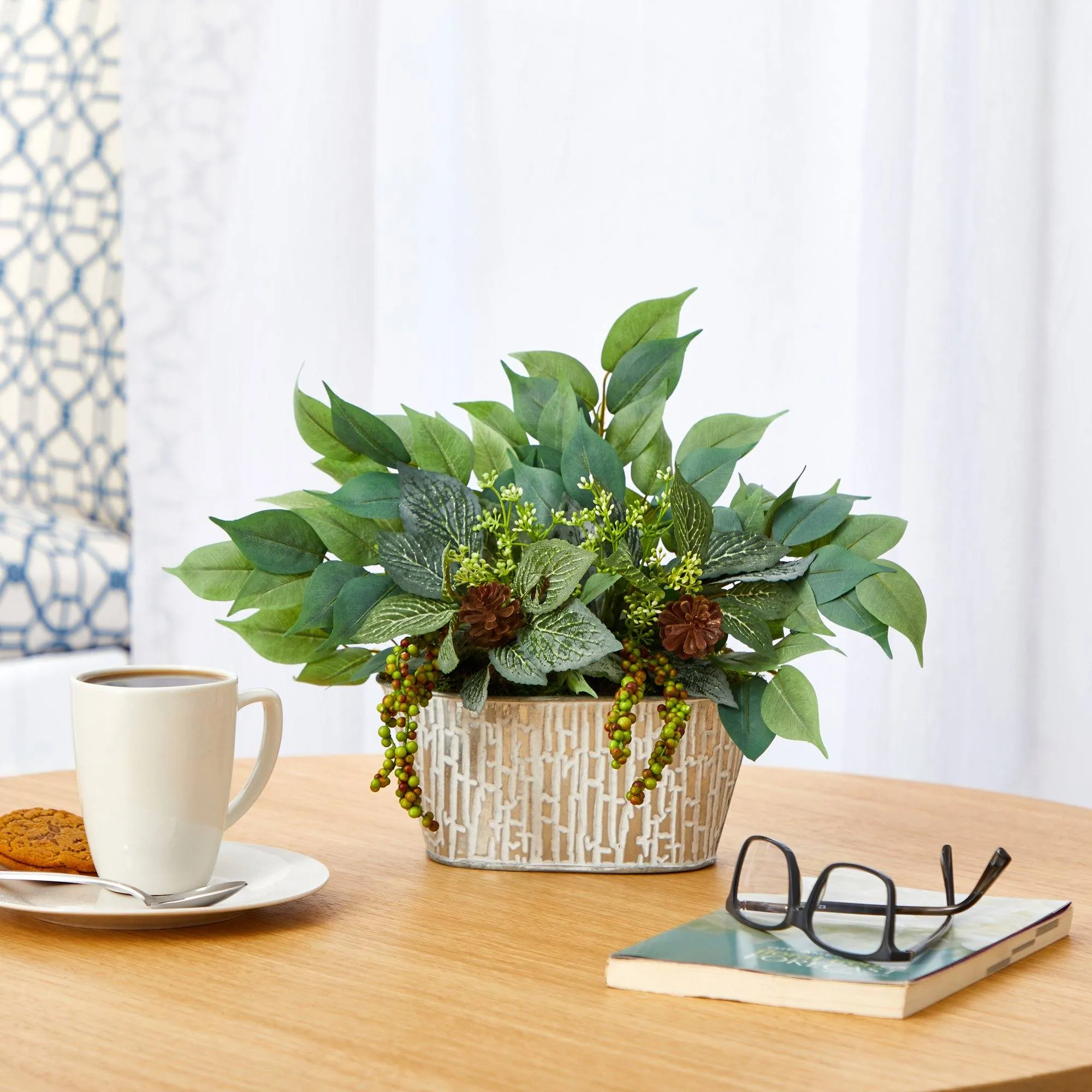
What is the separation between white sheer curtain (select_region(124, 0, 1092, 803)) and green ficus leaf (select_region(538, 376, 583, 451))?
1.03 metres

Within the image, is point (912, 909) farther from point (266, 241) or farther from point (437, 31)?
point (437, 31)

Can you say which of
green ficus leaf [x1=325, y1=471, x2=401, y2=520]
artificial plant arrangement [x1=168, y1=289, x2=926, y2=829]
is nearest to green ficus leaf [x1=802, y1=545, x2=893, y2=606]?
artificial plant arrangement [x1=168, y1=289, x2=926, y2=829]

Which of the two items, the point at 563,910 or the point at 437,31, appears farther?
the point at 437,31

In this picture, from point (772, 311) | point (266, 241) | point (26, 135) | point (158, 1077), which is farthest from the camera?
point (26, 135)

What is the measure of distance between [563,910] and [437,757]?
116 millimetres

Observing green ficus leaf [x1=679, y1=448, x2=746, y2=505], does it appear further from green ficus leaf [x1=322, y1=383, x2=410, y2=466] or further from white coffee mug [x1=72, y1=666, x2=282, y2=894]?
white coffee mug [x1=72, y1=666, x2=282, y2=894]

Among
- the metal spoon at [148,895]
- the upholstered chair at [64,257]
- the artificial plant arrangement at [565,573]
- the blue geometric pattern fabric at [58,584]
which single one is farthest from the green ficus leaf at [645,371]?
the upholstered chair at [64,257]

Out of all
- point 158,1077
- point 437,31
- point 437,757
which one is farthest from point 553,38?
point 158,1077

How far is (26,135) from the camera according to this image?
6.82 feet

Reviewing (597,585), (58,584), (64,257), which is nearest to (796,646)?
(597,585)

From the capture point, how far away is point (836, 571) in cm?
71

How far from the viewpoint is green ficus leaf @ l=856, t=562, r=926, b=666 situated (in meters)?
0.70

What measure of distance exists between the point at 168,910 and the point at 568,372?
367mm

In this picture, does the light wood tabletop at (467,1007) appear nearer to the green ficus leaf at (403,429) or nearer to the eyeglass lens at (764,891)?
the eyeglass lens at (764,891)
